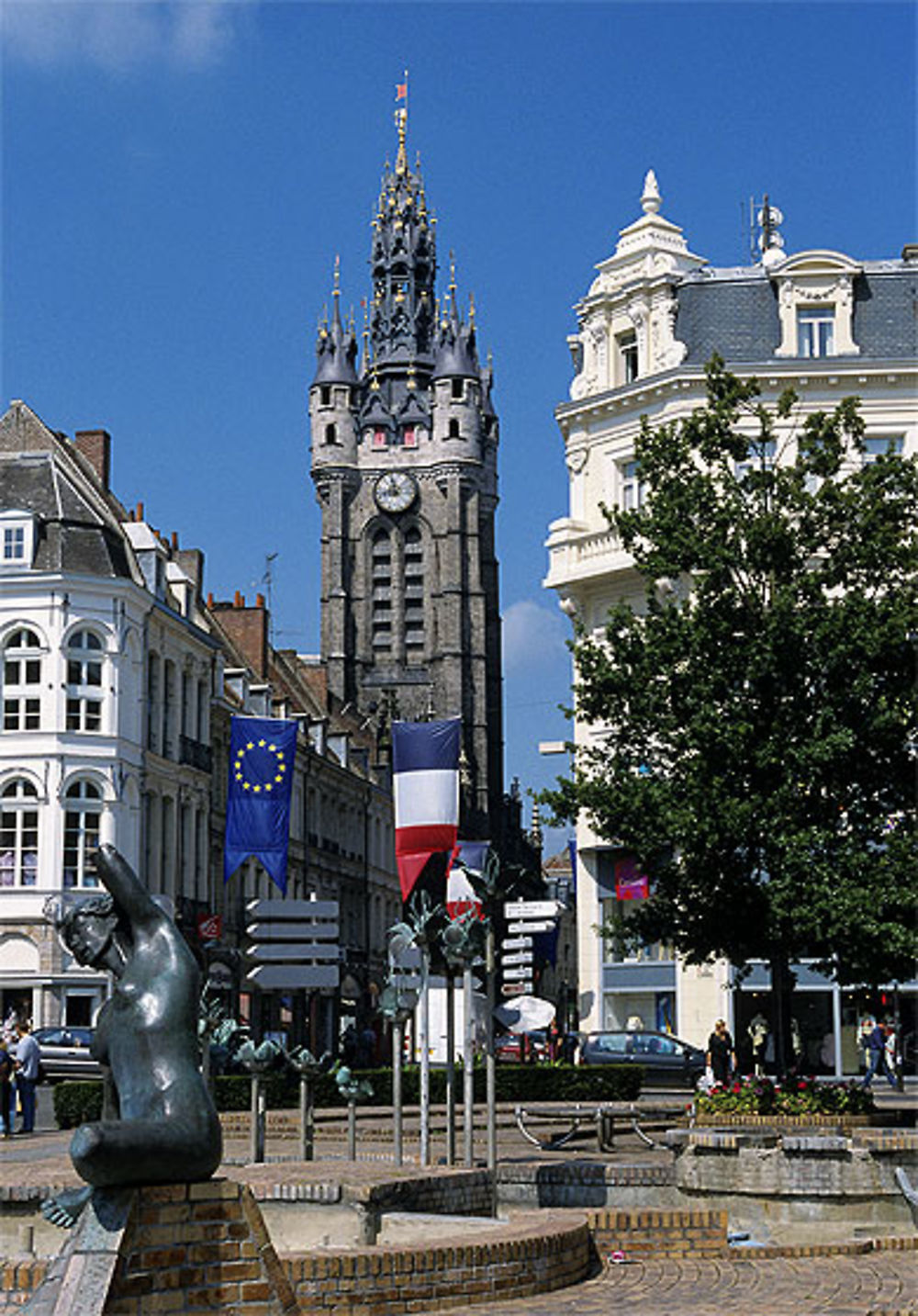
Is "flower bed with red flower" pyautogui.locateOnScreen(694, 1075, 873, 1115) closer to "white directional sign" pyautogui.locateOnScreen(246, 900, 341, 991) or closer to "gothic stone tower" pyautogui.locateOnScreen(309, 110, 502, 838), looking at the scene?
"white directional sign" pyautogui.locateOnScreen(246, 900, 341, 991)

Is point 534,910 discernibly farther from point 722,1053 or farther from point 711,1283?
point 711,1283

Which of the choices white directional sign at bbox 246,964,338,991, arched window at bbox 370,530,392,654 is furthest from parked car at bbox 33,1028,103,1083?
arched window at bbox 370,530,392,654

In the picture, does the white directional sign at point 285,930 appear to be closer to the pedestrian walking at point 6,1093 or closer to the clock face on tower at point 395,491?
the pedestrian walking at point 6,1093

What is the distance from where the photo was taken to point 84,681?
4984 centimetres

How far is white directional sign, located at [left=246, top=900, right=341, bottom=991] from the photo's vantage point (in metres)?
18.2

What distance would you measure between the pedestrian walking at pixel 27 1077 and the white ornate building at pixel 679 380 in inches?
658

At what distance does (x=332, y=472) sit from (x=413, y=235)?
2655cm

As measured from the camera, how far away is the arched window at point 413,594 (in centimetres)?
12575

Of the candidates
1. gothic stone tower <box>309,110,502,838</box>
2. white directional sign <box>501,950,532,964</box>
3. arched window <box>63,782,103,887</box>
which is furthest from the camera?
gothic stone tower <box>309,110,502,838</box>

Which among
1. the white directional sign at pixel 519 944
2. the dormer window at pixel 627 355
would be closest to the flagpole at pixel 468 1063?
the white directional sign at pixel 519 944

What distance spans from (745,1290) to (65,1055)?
27438 mm

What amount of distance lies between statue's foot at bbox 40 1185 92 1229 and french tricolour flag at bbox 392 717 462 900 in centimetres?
2486

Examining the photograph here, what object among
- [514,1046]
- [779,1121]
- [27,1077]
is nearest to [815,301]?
[514,1046]

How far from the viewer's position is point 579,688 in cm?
2530
